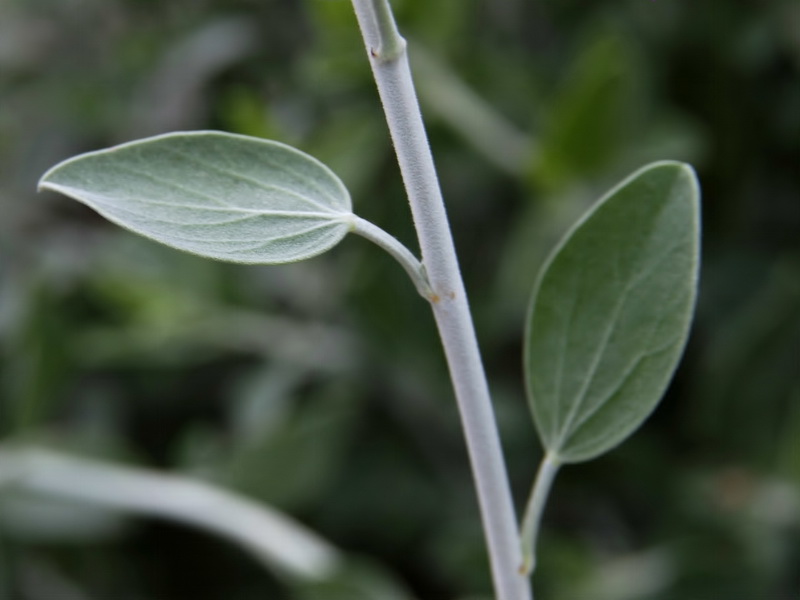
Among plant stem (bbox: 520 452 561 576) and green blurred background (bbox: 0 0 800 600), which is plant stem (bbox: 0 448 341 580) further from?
plant stem (bbox: 520 452 561 576)

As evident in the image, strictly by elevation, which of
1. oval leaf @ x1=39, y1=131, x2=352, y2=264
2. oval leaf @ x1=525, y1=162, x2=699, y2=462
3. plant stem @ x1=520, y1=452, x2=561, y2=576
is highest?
oval leaf @ x1=39, y1=131, x2=352, y2=264

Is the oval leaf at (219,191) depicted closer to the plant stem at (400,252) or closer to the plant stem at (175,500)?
the plant stem at (400,252)

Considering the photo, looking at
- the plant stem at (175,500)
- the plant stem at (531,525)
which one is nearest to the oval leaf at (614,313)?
the plant stem at (531,525)

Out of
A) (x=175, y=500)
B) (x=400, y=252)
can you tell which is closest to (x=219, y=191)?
(x=400, y=252)

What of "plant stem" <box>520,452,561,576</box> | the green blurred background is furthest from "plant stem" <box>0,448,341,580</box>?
"plant stem" <box>520,452,561,576</box>

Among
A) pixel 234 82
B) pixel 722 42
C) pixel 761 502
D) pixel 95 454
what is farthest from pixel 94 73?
pixel 761 502

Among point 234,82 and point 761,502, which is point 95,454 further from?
point 761,502

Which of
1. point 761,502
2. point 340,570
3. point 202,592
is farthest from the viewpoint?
point 202,592
